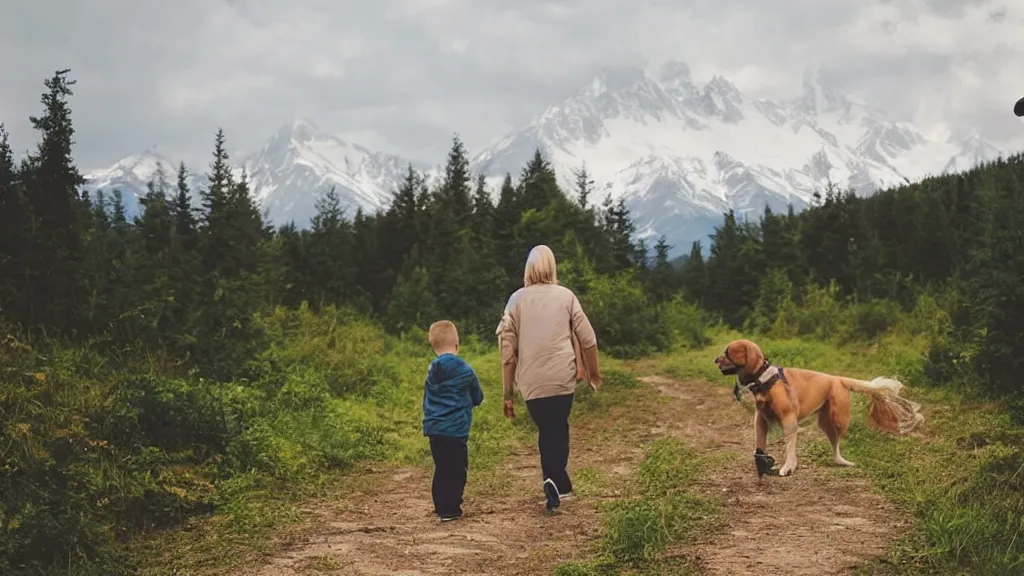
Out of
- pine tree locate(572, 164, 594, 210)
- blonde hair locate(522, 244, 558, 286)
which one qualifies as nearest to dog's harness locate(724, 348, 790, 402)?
blonde hair locate(522, 244, 558, 286)

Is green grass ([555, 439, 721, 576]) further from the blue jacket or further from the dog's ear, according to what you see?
the blue jacket

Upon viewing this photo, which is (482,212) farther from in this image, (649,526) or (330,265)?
(649,526)

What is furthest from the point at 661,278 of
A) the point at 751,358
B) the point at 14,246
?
the point at 751,358

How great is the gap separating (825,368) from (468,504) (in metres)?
10.5

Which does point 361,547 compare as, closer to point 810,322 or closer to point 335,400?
point 335,400

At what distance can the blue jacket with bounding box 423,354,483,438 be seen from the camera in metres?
6.39

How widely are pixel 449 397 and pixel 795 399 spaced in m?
2.97

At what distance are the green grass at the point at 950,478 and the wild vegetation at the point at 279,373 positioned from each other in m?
0.03

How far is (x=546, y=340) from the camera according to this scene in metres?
6.37

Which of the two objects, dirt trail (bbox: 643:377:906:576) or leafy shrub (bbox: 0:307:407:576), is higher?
leafy shrub (bbox: 0:307:407:576)

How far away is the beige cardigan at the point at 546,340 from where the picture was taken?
6.34m

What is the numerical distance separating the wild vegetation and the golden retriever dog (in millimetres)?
439

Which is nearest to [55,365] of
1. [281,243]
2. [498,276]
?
[498,276]

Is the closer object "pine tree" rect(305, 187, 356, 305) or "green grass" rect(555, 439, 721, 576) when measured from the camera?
"green grass" rect(555, 439, 721, 576)
